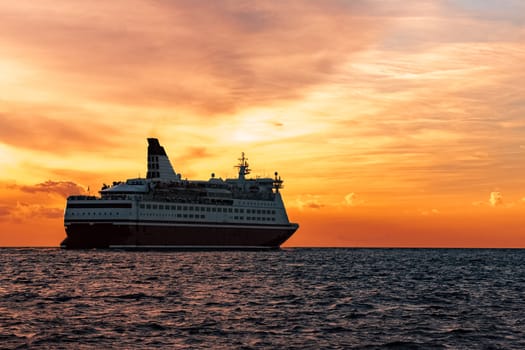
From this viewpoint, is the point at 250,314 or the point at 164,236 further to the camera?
the point at 164,236

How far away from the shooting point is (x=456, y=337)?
2841cm

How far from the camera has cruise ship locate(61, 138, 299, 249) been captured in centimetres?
11412

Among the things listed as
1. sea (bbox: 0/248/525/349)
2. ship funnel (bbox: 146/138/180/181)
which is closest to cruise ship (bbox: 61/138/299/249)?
ship funnel (bbox: 146/138/180/181)

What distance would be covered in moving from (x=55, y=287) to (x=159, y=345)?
2384cm

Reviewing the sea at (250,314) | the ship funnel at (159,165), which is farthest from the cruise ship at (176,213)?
the sea at (250,314)

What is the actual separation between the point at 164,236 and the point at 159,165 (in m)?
19.9

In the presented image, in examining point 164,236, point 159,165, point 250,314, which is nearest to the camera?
point 250,314

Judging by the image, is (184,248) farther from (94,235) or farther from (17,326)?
(17,326)

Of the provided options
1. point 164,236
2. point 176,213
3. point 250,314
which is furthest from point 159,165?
point 250,314

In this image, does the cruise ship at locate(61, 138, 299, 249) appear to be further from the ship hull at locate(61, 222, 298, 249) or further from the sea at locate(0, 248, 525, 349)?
the sea at locate(0, 248, 525, 349)

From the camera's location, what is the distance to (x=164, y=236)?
119 meters

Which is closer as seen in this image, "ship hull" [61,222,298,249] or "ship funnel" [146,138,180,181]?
"ship hull" [61,222,298,249]

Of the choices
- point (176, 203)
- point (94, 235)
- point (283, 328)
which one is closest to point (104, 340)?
point (283, 328)

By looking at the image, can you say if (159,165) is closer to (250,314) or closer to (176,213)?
(176,213)
